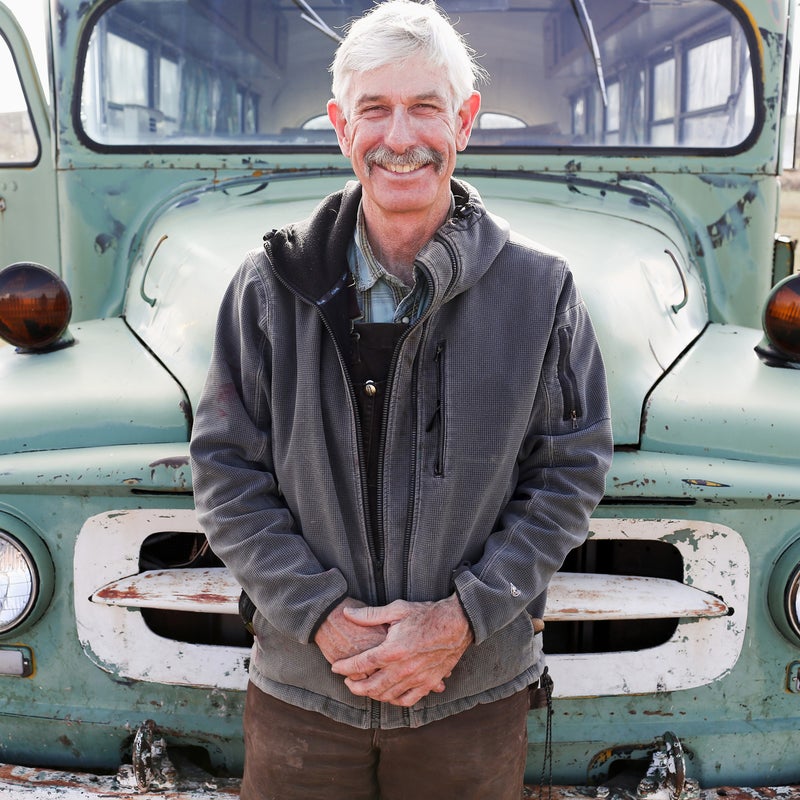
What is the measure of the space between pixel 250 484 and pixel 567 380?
54 cm

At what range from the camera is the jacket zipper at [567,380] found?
1.66m

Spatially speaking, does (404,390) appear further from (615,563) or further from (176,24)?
(176,24)

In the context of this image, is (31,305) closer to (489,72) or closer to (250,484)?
(250,484)

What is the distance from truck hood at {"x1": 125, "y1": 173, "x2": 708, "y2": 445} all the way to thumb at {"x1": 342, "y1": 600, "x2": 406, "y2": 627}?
597 mm

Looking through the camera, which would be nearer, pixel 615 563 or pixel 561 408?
pixel 561 408

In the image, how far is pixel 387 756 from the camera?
1.66 metres

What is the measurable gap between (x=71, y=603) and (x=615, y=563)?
1086 mm

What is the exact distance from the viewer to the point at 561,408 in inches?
65.7

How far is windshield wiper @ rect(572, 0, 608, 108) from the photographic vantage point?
2.97 meters

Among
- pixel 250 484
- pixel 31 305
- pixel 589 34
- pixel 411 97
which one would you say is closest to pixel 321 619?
pixel 250 484

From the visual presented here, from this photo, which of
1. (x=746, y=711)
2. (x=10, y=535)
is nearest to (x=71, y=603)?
(x=10, y=535)

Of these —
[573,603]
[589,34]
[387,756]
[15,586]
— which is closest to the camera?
[387,756]

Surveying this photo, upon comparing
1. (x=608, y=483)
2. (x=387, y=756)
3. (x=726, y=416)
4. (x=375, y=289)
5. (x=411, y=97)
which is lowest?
(x=387, y=756)

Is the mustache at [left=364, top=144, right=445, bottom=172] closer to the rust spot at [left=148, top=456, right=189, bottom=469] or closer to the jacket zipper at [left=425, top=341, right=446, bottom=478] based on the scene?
the jacket zipper at [left=425, top=341, right=446, bottom=478]
